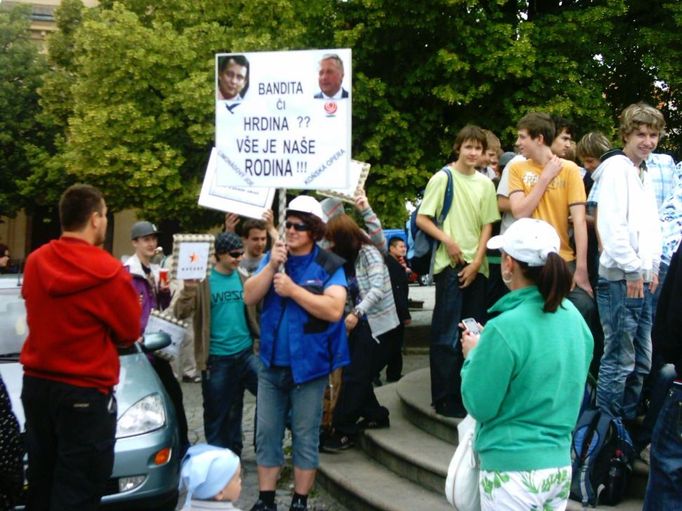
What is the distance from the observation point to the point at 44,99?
3061cm

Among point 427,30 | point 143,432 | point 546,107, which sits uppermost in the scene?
point 427,30

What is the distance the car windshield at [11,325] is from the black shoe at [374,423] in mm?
2641

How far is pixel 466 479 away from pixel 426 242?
10.7 feet

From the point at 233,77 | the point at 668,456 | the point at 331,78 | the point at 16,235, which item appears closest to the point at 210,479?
the point at 668,456

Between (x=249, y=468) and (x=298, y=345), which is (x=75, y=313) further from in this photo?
(x=249, y=468)

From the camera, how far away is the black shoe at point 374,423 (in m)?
7.43

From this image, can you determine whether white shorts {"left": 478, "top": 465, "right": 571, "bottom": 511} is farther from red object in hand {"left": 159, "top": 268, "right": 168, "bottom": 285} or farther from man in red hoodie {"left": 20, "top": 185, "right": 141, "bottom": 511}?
red object in hand {"left": 159, "top": 268, "right": 168, "bottom": 285}

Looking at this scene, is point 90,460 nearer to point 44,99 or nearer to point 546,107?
point 546,107

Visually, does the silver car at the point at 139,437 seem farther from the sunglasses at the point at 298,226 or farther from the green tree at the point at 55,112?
the green tree at the point at 55,112

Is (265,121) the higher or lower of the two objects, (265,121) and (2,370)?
the higher

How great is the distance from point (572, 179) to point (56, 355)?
3.54 meters

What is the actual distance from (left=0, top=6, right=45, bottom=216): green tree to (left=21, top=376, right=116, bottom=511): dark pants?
28.6 meters

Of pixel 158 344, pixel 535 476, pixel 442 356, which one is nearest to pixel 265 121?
pixel 158 344

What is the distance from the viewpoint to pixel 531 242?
12.5ft
